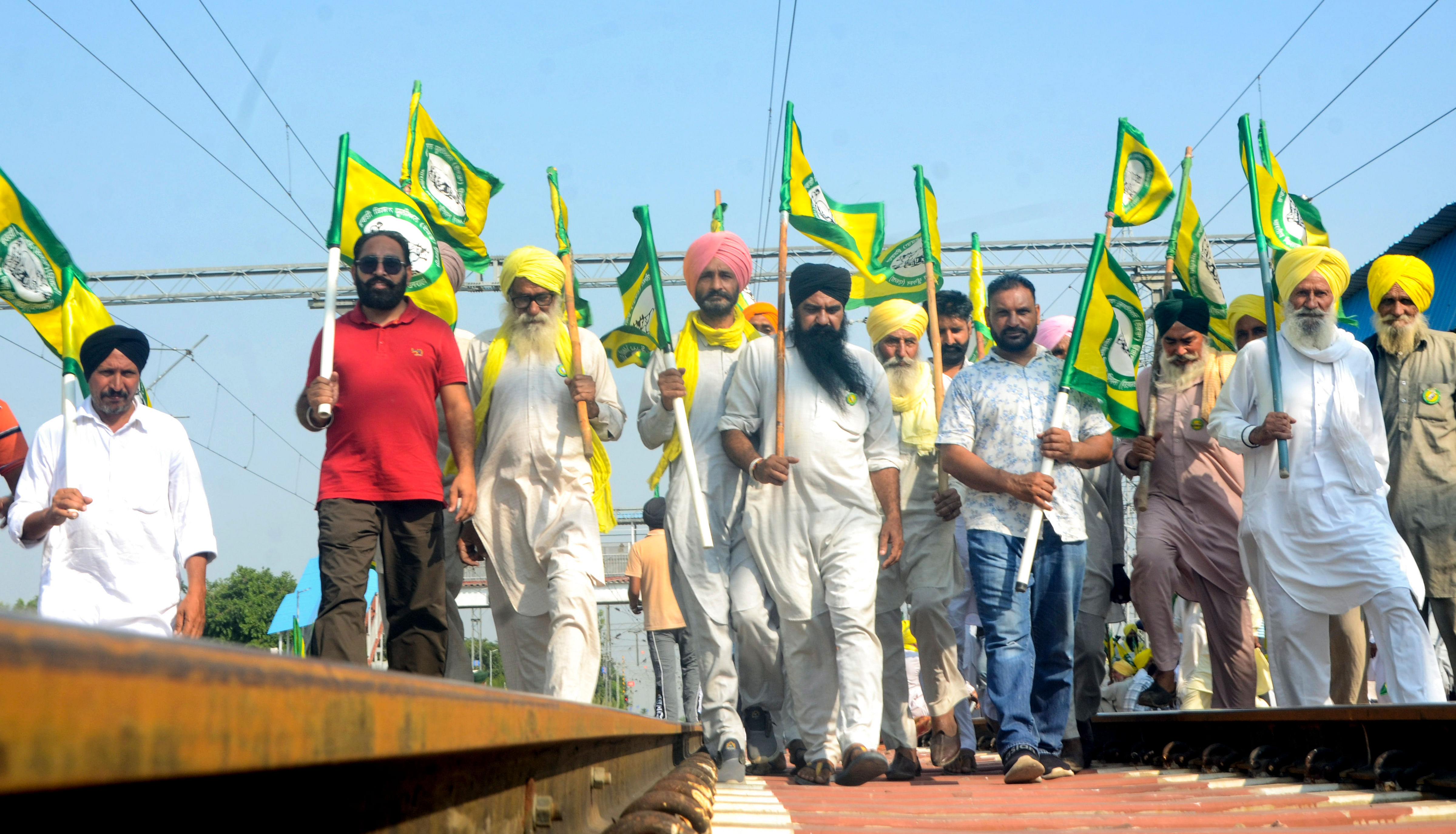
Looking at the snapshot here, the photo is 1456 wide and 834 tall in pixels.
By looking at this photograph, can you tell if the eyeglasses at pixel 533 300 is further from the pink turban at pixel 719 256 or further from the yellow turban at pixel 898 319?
the yellow turban at pixel 898 319

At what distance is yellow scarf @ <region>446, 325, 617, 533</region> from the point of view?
7039mm

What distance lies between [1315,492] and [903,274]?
10.3 ft

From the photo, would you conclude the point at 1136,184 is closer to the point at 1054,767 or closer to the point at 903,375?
the point at 903,375

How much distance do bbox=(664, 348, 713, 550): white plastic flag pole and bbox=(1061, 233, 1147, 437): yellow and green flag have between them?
73.3 inches

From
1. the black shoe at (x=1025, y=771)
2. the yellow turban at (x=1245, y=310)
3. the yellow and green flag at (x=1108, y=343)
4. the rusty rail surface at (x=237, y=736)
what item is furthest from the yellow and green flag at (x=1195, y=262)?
the rusty rail surface at (x=237, y=736)

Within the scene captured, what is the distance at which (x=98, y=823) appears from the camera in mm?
888

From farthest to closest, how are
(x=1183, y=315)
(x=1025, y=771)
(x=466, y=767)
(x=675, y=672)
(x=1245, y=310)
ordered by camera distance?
(x=675, y=672), (x=1245, y=310), (x=1183, y=315), (x=1025, y=771), (x=466, y=767)

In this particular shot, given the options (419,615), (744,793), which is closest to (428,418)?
(419,615)

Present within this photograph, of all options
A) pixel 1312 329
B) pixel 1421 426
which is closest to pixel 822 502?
pixel 1312 329

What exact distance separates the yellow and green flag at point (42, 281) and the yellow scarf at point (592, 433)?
1.85 metres

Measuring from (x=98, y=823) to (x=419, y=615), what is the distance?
552 centimetres

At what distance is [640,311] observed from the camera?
8102mm

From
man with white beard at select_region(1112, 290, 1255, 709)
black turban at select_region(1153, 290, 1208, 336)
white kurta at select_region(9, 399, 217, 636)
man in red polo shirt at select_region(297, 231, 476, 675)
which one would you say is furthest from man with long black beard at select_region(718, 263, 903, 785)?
white kurta at select_region(9, 399, 217, 636)

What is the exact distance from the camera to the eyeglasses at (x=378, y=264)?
21.0ft
